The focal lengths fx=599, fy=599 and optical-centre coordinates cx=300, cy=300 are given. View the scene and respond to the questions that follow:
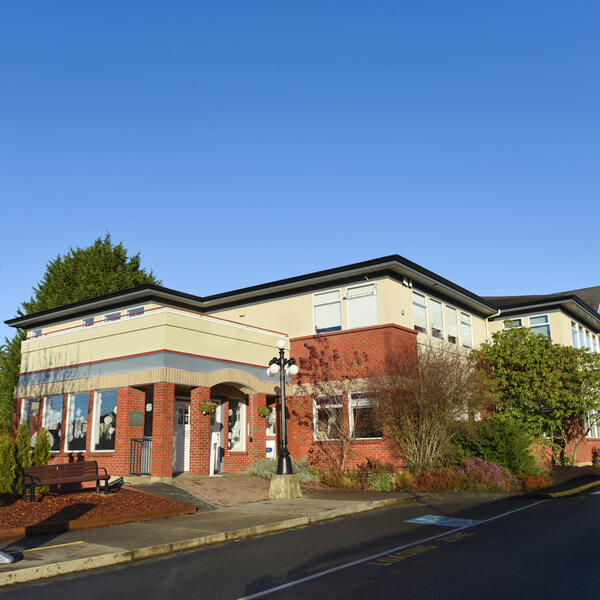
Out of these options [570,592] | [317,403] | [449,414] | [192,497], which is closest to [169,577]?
[570,592]

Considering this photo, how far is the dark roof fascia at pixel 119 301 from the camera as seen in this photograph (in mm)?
23795

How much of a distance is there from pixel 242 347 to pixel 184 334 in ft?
9.13

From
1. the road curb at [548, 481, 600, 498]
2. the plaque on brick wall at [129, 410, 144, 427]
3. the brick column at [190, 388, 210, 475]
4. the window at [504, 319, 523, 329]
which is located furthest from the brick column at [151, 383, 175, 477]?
the window at [504, 319, 523, 329]

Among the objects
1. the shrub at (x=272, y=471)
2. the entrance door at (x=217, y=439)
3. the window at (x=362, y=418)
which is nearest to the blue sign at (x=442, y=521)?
the window at (x=362, y=418)

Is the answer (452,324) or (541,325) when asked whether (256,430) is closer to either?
(452,324)

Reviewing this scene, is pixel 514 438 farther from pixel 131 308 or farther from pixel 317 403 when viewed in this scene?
pixel 131 308

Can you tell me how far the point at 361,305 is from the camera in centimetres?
2172

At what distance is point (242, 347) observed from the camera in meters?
21.1

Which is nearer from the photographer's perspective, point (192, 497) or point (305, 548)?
point (305, 548)

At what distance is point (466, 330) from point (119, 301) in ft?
49.4

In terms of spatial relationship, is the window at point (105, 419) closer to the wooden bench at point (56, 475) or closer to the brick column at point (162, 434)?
the brick column at point (162, 434)

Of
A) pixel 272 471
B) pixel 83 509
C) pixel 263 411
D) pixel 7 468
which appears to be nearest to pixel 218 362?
pixel 263 411

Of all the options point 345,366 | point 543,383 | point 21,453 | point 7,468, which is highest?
point 345,366

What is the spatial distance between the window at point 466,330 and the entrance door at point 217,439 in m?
11.1
